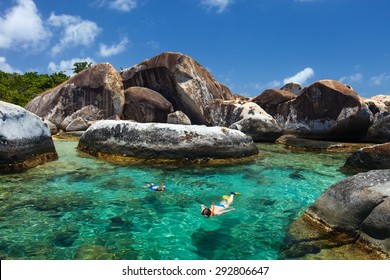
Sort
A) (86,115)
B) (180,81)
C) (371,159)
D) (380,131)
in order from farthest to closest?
(180,81)
(86,115)
(380,131)
(371,159)

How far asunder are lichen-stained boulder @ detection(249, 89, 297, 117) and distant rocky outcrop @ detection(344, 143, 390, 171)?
36.0 ft

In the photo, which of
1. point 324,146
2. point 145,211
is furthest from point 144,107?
point 145,211

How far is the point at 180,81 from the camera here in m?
24.6

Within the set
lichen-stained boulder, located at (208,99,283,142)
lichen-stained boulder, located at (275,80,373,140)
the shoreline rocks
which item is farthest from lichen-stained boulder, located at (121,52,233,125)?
the shoreline rocks

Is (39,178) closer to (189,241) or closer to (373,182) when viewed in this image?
(189,241)

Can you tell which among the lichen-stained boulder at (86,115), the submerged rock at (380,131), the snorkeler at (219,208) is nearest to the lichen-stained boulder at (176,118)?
the lichen-stained boulder at (86,115)

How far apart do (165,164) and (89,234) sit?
568cm

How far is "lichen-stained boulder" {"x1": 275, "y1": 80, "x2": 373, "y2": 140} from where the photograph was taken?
17.4 meters

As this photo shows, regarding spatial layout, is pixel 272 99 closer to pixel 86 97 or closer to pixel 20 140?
pixel 86 97

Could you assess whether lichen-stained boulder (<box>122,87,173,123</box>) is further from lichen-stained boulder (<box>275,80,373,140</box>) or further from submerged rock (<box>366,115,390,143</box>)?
submerged rock (<box>366,115,390,143</box>)

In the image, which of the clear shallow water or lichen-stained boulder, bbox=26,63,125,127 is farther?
lichen-stained boulder, bbox=26,63,125,127

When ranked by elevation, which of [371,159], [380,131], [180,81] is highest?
[180,81]

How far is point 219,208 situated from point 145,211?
4.63ft

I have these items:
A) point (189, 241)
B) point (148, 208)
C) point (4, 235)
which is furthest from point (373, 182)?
point (4, 235)
